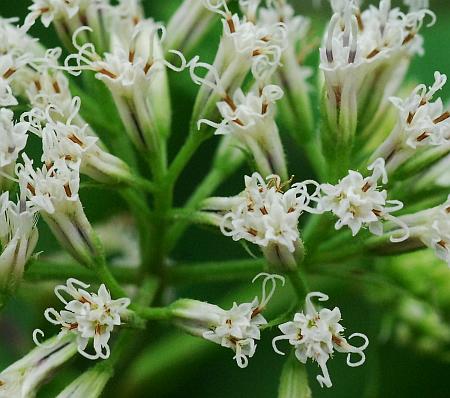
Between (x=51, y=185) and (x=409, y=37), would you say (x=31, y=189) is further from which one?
(x=409, y=37)

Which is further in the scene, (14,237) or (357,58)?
(357,58)

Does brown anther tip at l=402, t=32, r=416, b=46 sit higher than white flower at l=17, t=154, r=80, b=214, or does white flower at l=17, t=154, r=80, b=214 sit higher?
white flower at l=17, t=154, r=80, b=214

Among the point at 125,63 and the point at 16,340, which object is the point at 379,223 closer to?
the point at 125,63

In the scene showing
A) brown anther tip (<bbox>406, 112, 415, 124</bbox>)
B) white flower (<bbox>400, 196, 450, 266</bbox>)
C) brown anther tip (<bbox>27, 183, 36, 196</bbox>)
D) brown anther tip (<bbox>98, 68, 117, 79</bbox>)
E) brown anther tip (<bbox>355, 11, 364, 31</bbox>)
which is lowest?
white flower (<bbox>400, 196, 450, 266</bbox>)

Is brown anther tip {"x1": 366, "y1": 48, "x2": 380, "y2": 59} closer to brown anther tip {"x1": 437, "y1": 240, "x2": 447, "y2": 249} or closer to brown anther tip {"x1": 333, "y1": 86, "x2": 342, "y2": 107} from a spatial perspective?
brown anther tip {"x1": 333, "y1": 86, "x2": 342, "y2": 107}

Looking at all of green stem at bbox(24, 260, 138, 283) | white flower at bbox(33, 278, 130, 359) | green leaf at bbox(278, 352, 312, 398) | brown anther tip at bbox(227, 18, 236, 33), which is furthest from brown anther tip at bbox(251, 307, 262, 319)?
brown anther tip at bbox(227, 18, 236, 33)

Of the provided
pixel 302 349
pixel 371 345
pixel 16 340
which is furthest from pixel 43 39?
pixel 302 349

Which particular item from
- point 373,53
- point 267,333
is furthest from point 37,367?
point 267,333
